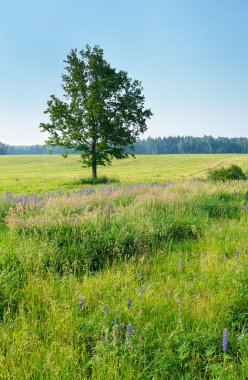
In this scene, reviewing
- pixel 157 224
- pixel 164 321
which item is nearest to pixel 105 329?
pixel 164 321

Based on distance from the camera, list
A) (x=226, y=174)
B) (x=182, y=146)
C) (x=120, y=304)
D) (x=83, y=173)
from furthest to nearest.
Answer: (x=182, y=146), (x=83, y=173), (x=226, y=174), (x=120, y=304)

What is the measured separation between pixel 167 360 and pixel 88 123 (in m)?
23.9

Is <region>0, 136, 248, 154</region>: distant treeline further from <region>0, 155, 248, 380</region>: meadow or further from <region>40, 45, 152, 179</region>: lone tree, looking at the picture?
<region>0, 155, 248, 380</region>: meadow

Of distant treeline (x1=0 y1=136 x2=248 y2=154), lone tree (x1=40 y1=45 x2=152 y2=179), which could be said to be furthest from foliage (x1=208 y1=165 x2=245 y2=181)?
distant treeline (x1=0 y1=136 x2=248 y2=154)

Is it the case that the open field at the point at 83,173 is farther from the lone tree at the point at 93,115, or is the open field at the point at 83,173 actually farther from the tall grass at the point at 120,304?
the tall grass at the point at 120,304

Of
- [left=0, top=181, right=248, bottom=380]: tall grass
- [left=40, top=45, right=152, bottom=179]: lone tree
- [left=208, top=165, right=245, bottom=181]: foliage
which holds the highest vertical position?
[left=40, top=45, right=152, bottom=179]: lone tree

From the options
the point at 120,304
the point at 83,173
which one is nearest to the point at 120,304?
the point at 120,304

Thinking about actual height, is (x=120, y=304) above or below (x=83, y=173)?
below

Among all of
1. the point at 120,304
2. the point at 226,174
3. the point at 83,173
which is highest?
the point at 226,174

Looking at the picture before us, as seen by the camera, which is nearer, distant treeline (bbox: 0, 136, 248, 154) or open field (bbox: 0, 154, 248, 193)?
open field (bbox: 0, 154, 248, 193)

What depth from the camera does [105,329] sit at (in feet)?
9.55

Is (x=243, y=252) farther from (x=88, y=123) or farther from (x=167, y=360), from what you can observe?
(x=88, y=123)

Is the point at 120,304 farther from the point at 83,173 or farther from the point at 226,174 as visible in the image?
the point at 83,173

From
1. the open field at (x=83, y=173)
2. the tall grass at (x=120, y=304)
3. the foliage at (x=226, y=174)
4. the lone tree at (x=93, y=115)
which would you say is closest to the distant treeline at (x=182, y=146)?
the open field at (x=83, y=173)
